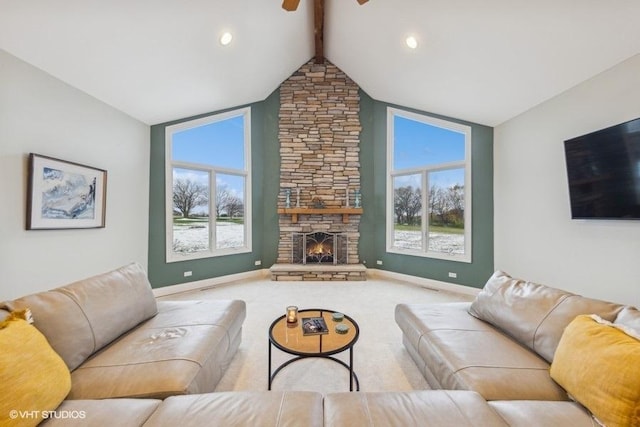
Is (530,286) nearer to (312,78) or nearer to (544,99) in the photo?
(544,99)

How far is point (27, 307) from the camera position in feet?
4.40

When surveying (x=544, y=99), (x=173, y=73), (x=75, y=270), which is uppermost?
(x=173, y=73)

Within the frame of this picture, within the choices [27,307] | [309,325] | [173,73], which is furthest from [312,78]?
[27,307]

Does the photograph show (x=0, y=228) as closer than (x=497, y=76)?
Yes

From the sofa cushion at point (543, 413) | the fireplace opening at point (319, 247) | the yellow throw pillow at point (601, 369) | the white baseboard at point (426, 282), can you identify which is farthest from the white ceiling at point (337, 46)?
the fireplace opening at point (319, 247)

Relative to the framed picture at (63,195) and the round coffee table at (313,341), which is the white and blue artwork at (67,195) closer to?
the framed picture at (63,195)

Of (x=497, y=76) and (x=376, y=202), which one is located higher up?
(x=497, y=76)

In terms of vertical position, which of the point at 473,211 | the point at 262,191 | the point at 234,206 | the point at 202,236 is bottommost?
the point at 202,236

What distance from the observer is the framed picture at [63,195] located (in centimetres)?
238

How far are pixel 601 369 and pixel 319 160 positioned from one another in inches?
183

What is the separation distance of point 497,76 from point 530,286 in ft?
8.30

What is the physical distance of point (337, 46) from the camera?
14.7 feet

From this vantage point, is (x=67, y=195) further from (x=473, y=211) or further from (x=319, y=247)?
(x=473, y=211)

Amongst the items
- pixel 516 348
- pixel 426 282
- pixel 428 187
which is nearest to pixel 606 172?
pixel 516 348
